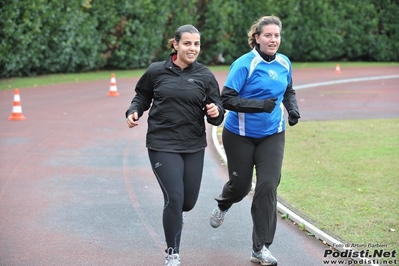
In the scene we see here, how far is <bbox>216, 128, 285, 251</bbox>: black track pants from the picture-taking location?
6223mm

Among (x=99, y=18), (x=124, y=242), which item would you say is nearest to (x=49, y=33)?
(x=99, y=18)

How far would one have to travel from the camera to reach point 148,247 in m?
6.91

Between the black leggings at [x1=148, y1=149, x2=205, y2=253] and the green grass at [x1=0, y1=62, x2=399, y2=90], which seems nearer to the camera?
the black leggings at [x1=148, y1=149, x2=205, y2=253]

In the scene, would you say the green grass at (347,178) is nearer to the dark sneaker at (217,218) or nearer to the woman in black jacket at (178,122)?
the dark sneaker at (217,218)

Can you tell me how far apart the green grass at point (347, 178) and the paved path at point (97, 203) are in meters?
0.54

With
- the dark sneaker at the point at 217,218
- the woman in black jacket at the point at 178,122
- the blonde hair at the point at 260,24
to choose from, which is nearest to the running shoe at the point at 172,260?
the woman in black jacket at the point at 178,122

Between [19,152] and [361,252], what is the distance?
23.5ft

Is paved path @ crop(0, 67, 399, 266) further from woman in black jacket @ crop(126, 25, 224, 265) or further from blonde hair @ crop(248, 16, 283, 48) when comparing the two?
blonde hair @ crop(248, 16, 283, 48)

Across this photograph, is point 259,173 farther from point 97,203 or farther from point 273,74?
point 97,203

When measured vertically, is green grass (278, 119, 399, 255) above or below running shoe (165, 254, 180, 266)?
below

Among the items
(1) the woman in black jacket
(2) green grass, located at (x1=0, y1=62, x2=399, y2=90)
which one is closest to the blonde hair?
(1) the woman in black jacket

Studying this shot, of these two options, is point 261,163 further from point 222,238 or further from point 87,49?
point 87,49

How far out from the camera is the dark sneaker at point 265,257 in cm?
622

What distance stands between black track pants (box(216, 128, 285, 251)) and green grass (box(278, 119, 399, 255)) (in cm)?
107
